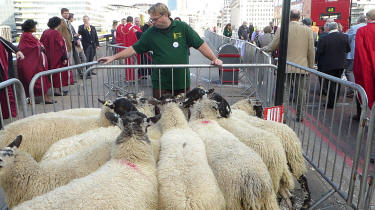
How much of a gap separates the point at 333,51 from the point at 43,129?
272 inches

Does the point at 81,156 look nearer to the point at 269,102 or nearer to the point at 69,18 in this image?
the point at 269,102

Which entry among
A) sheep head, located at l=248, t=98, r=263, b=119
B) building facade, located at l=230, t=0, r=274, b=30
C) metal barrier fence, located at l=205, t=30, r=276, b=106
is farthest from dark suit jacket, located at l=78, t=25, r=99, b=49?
building facade, located at l=230, t=0, r=274, b=30

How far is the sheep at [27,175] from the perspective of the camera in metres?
2.28

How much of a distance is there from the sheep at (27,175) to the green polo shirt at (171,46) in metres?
2.11

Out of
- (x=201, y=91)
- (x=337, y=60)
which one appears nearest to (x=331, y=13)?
(x=337, y=60)

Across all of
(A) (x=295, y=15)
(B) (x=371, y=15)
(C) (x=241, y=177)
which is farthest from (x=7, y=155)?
(A) (x=295, y=15)

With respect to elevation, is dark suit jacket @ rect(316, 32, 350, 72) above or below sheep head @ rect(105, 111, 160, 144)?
above

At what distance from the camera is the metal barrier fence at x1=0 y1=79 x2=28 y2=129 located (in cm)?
323

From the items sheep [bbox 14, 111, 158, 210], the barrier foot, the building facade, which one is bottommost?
the barrier foot

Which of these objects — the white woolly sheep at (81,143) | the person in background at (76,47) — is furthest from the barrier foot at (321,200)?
the person in background at (76,47)

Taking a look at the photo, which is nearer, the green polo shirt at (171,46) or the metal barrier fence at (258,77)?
the green polo shirt at (171,46)

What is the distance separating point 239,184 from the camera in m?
2.37

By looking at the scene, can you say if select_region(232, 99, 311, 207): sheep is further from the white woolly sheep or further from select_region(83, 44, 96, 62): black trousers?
select_region(83, 44, 96, 62): black trousers

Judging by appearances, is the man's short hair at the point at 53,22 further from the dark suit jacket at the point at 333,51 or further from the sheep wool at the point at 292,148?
the dark suit jacket at the point at 333,51
